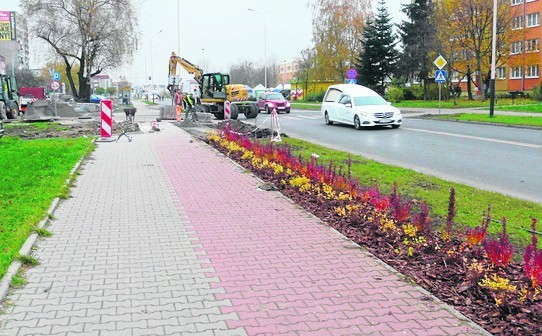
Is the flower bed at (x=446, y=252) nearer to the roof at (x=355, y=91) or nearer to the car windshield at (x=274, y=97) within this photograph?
the roof at (x=355, y=91)

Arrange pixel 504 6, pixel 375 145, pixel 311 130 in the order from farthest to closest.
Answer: pixel 504 6 → pixel 311 130 → pixel 375 145

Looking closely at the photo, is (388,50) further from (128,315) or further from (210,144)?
(128,315)

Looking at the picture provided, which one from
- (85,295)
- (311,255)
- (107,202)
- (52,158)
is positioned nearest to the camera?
(85,295)

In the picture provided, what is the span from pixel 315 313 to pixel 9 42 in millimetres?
68610

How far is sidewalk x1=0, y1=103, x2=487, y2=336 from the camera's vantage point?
4387 mm

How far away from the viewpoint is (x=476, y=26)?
42.8 m

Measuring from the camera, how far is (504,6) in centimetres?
4394

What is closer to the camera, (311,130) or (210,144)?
(210,144)

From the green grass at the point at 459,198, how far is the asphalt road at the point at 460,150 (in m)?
0.80

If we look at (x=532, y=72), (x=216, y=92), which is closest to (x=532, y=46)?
(x=532, y=72)

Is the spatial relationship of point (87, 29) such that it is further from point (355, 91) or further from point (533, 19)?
point (533, 19)

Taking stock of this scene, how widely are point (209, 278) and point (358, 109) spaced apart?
824 inches

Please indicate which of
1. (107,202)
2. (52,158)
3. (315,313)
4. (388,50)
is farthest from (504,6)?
(315,313)

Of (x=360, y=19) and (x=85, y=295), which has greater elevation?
(x=360, y=19)
